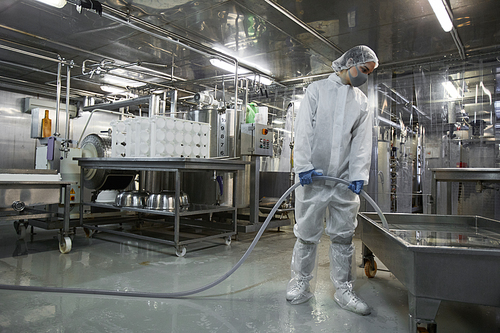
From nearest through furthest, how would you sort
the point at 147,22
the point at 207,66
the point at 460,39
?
the point at 147,22, the point at 460,39, the point at 207,66

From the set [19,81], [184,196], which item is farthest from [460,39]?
[19,81]

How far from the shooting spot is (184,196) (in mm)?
3697

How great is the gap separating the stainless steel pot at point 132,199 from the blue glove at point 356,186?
8.07 feet

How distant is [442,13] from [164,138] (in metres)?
3.11

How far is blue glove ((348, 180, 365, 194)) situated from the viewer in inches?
77.4

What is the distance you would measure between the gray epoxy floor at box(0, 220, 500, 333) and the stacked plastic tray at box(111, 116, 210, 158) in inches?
39.7

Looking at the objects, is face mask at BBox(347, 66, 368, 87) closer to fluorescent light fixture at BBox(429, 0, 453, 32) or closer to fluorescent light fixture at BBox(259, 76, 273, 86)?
fluorescent light fixture at BBox(429, 0, 453, 32)

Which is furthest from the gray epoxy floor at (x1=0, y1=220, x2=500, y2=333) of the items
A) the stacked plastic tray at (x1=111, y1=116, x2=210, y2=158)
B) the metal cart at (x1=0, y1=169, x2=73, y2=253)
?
the stacked plastic tray at (x1=111, y1=116, x2=210, y2=158)

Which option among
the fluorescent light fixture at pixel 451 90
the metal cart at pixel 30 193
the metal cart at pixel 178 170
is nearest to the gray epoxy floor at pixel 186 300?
the metal cart at pixel 178 170

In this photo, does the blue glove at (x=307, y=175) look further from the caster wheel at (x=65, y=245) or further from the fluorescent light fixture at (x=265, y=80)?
the fluorescent light fixture at (x=265, y=80)

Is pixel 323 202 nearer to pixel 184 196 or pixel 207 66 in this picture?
pixel 184 196

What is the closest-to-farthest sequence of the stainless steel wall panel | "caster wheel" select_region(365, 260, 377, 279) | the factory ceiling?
"caster wheel" select_region(365, 260, 377, 279), the factory ceiling, the stainless steel wall panel

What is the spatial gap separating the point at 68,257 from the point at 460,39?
5.15 m

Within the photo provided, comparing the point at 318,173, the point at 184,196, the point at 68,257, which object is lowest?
the point at 68,257
